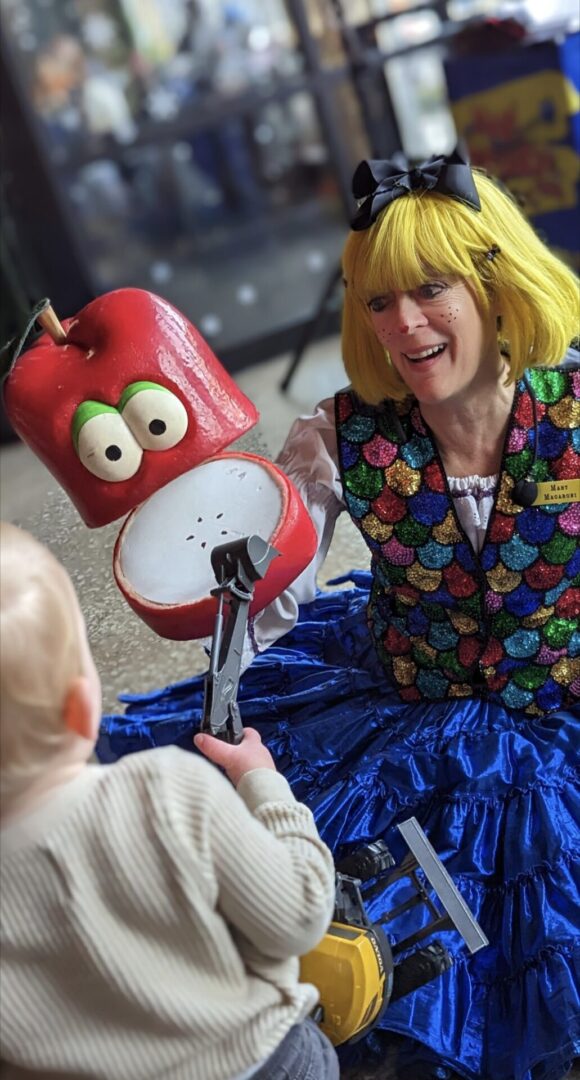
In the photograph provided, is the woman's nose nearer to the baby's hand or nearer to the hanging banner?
the baby's hand

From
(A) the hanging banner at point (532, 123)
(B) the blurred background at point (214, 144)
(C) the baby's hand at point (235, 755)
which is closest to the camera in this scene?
(C) the baby's hand at point (235, 755)

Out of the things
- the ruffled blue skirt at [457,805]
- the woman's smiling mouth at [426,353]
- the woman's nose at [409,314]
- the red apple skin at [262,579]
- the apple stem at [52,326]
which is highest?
the apple stem at [52,326]

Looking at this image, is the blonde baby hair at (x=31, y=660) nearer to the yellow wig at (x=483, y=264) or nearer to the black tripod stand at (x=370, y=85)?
the yellow wig at (x=483, y=264)

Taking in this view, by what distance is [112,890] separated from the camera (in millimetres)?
621

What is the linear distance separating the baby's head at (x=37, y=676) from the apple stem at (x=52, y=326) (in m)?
0.35

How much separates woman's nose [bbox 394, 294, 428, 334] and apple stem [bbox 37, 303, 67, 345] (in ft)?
1.00

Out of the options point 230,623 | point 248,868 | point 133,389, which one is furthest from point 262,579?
point 248,868

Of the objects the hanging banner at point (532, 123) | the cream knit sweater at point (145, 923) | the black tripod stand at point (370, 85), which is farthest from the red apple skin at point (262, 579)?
the black tripod stand at point (370, 85)

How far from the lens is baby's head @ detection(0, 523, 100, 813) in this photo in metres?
0.59

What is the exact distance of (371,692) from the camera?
48.2 inches

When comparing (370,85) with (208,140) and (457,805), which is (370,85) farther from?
(457,805)

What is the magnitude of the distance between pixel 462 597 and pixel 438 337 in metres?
0.27

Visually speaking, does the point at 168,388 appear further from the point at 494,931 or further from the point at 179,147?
the point at 179,147

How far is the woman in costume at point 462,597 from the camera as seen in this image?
3.18 feet
